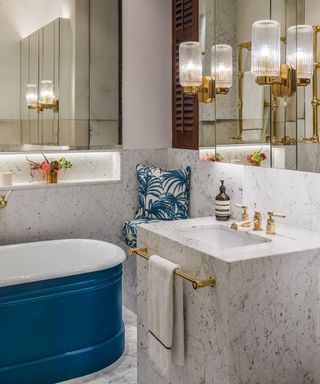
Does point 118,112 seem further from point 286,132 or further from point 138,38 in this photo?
point 286,132

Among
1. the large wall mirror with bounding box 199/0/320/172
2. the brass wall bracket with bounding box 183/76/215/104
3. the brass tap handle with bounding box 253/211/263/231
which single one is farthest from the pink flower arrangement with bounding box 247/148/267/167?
the brass wall bracket with bounding box 183/76/215/104

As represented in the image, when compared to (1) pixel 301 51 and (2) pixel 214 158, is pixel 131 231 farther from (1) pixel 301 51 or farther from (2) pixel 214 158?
(1) pixel 301 51

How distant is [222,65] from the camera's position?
3137 mm

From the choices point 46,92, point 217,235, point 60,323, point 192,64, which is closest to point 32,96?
point 46,92

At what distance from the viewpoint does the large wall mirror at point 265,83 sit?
8.07 ft

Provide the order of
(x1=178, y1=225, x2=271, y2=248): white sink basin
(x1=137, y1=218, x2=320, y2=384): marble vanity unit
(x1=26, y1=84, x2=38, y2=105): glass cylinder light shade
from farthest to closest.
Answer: (x1=26, y1=84, x2=38, y2=105): glass cylinder light shade < (x1=178, y1=225, x2=271, y2=248): white sink basin < (x1=137, y1=218, x2=320, y2=384): marble vanity unit

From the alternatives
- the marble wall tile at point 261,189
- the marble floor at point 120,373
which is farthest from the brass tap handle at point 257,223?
the marble floor at point 120,373

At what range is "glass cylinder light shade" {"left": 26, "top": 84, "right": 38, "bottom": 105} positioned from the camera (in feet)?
13.0

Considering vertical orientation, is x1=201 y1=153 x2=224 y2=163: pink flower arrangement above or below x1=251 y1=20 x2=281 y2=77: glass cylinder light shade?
below

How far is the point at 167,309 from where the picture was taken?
2434 mm

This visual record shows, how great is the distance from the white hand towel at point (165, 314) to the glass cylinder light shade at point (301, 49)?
113cm

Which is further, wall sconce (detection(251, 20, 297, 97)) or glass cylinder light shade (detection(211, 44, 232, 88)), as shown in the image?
glass cylinder light shade (detection(211, 44, 232, 88))

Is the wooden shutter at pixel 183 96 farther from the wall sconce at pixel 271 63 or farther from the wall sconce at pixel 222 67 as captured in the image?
the wall sconce at pixel 271 63

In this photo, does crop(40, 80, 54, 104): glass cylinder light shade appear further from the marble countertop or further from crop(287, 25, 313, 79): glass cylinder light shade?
crop(287, 25, 313, 79): glass cylinder light shade
